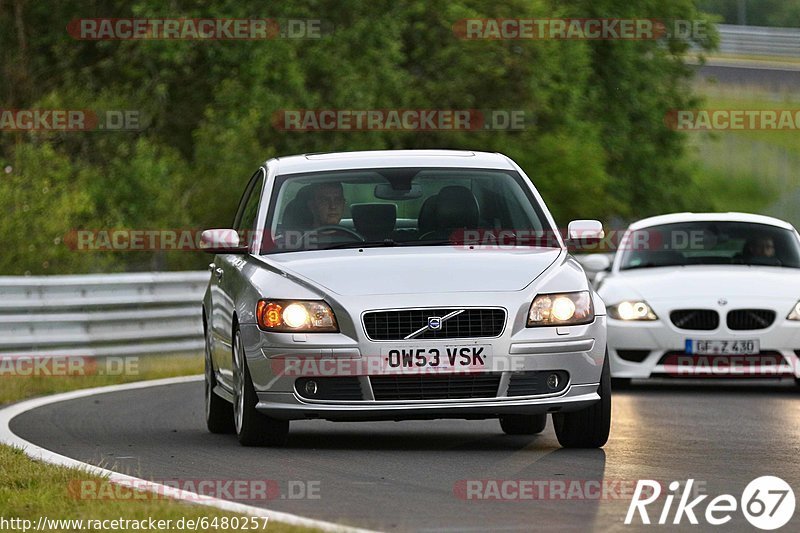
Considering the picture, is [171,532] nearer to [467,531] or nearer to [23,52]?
[467,531]

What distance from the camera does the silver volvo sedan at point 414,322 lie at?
408 inches

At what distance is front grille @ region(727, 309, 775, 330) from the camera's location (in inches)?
616

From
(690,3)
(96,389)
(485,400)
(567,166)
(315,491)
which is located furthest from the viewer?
(690,3)

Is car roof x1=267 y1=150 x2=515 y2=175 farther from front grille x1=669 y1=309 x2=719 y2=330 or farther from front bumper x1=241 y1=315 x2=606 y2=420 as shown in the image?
front grille x1=669 y1=309 x2=719 y2=330

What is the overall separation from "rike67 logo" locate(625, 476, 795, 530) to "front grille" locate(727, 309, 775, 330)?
660 centimetres

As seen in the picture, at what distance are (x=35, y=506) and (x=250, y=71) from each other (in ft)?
93.8

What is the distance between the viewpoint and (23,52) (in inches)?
1433

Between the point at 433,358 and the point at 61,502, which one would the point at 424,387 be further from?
the point at 61,502

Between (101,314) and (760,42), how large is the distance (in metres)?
66.9

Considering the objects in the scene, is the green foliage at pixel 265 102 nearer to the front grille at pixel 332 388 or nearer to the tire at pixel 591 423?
the front grille at pixel 332 388

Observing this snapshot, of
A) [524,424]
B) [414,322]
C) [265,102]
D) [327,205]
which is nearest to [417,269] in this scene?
[414,322]

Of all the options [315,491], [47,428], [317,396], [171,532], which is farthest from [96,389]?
[171,532]

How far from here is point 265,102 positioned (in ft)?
118

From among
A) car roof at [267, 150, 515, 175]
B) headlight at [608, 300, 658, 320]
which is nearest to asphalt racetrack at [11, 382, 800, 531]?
headlight at [608, 300, 658, 320]
